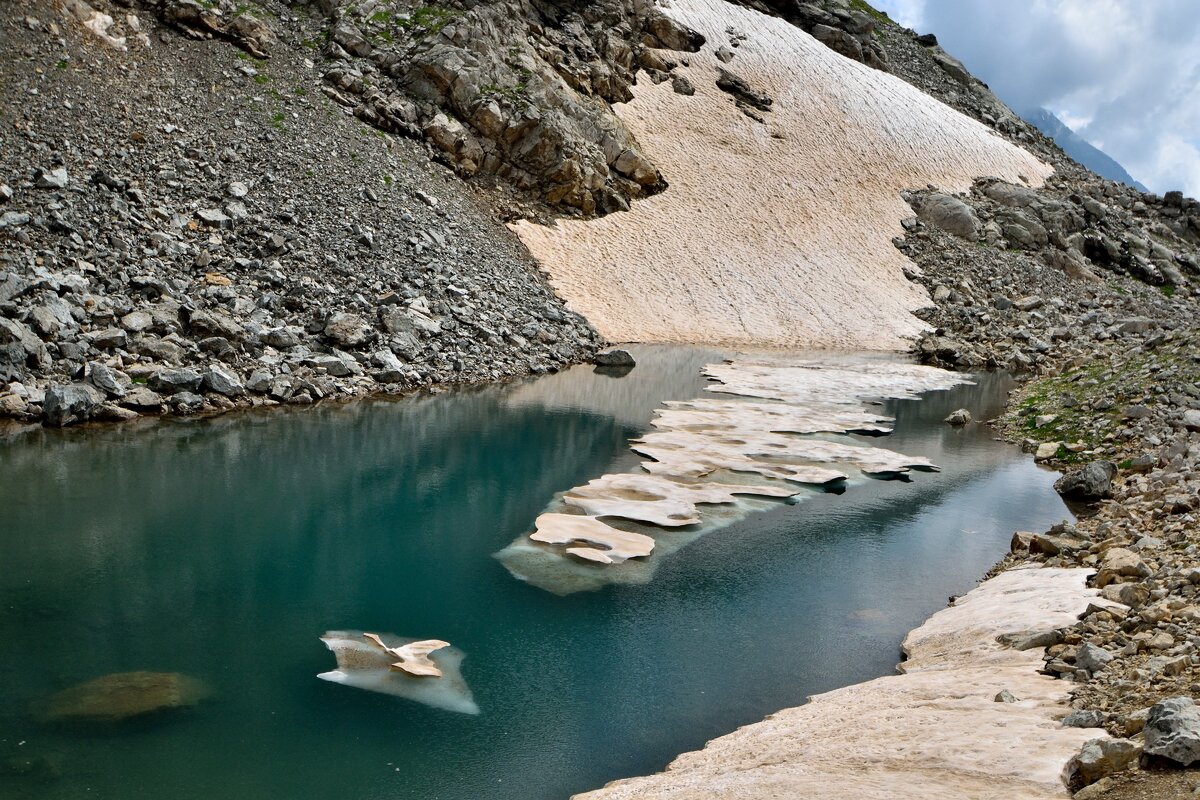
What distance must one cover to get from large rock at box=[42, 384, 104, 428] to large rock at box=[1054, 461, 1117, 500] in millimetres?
22399

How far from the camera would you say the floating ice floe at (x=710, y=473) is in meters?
15.5

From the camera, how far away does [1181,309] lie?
5291 cm

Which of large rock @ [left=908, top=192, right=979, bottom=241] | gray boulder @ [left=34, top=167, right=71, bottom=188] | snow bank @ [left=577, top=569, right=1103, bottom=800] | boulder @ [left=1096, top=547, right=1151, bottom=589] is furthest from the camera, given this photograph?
large rock @ [left=908, top=192, right=979, bottom=241]

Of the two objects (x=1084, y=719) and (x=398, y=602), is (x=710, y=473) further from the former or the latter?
(x=1084, y=719)

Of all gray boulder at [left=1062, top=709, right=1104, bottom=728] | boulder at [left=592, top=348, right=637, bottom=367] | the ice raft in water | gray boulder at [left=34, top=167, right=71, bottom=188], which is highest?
gray boulder at [left=34, top=167, right=71, bottom=188]

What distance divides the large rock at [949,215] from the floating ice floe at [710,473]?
25235 millimetres

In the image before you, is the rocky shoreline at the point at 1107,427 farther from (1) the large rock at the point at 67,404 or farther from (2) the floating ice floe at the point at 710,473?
(1) the large rock at the point at 67,404

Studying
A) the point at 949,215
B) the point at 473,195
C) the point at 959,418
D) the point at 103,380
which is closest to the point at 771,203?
the point at 949,215

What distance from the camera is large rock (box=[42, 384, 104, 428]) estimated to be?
67.6 feet

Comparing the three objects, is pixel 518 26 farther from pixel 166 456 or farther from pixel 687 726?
pixel 687 726

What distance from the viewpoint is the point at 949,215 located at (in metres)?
55.9

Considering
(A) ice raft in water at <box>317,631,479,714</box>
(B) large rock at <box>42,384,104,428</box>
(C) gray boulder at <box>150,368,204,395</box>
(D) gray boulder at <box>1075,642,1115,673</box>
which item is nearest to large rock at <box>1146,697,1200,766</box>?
(D) gray boulder at <box>1075,642,1115,673</box>

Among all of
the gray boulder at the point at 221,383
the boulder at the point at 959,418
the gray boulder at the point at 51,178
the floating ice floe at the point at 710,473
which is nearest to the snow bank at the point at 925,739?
the floating ice floe at the point at 710,473

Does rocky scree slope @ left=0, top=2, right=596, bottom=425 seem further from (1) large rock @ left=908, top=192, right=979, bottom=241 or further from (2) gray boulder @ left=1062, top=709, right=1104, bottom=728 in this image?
(1) large rock @ left=908, top=192, right=979, bottom=241
